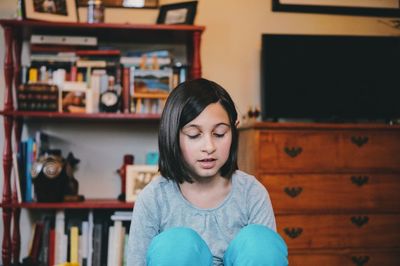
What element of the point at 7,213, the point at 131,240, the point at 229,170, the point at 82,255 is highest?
Result: the point at 229,170

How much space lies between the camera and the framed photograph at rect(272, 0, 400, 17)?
2.74 meters

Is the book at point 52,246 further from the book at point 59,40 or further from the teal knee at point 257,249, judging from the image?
the teal knee at point 257,249

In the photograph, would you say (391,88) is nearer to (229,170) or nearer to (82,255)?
(229,170)

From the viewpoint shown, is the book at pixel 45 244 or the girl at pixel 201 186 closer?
the girl at pixel 201 186

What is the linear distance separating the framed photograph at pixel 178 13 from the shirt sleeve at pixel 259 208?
4.29ft

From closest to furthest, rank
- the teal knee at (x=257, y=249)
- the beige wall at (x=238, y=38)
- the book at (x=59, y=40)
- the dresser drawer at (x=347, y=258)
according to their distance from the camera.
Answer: the teal knee at (x=257, y=249) < the dresser drawer at (x=347, y=258) < the book at (x=59, y=40) < the beige wall at (x=238, y=38)

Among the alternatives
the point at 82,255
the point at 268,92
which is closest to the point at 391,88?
the point at 268,92

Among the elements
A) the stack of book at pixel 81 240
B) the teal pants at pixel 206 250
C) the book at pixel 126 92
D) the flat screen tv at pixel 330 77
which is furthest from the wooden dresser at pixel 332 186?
the teal pants at pixel 206 250

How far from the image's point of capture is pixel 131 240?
122cm

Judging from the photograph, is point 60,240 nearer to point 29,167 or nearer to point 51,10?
point 29,167

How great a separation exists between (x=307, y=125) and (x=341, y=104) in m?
0.46

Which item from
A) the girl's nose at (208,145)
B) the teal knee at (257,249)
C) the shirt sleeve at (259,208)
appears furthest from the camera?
the shirt sleeve at (259,208)

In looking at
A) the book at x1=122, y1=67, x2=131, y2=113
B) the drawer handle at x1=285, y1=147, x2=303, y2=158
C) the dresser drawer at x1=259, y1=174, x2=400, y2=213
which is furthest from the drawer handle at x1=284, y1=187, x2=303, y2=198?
the book at x1=122, y1=67, x2=131, y2=113

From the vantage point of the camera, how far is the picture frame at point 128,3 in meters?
2.56
